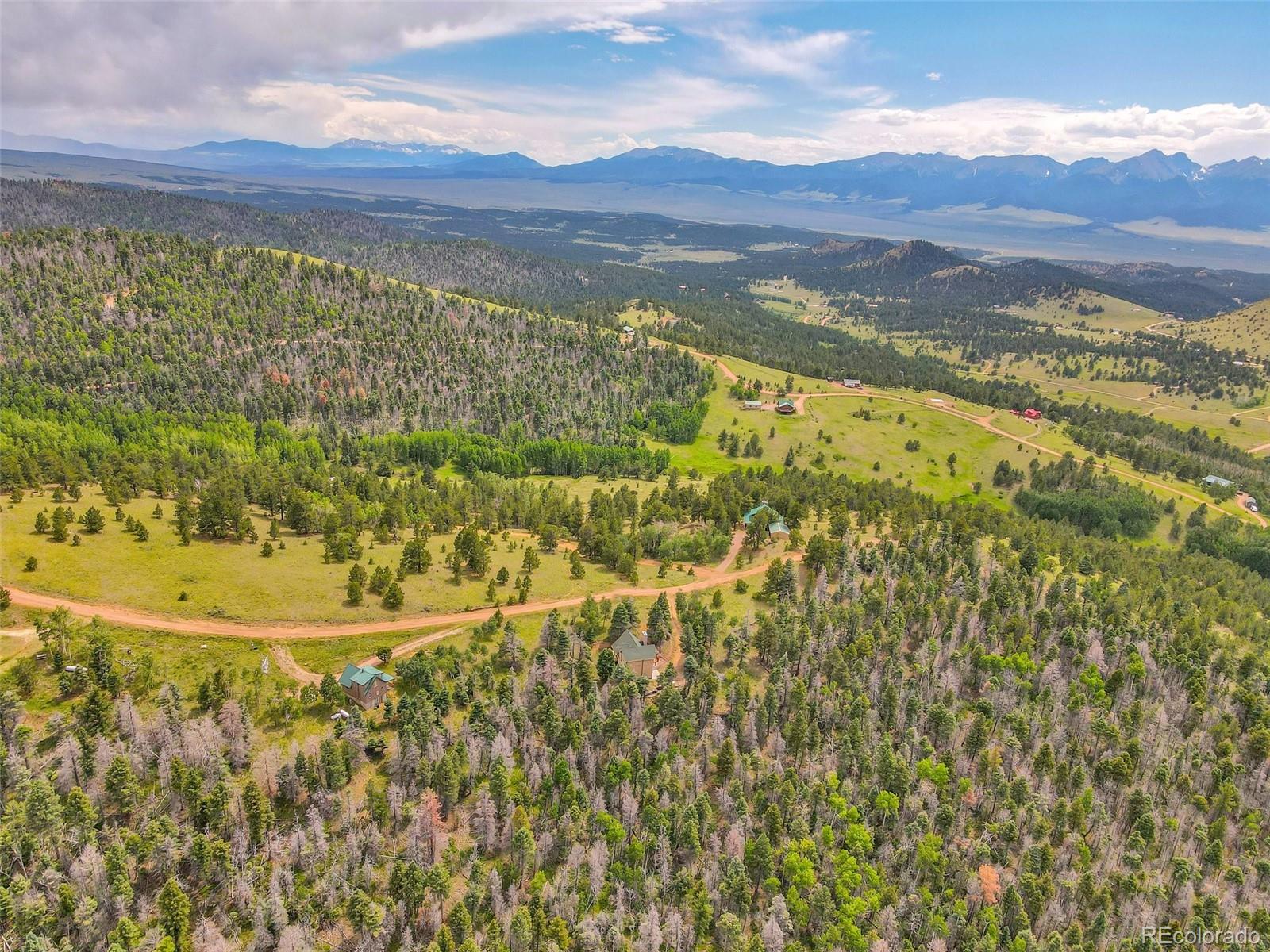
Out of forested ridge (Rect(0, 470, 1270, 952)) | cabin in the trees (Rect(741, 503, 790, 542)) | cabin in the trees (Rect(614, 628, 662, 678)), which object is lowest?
forested ridge (Rect(0, 470, 1270, 952))

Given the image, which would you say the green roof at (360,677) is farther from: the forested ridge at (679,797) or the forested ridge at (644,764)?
the forested ridge at (679,797)

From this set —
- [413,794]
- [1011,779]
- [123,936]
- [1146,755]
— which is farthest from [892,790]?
[123,936]

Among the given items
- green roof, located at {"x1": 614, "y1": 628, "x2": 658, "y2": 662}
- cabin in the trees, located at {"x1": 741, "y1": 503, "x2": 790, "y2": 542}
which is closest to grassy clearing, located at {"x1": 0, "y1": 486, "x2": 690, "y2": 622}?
green roof, located at {"x1": 614, "y1": 628, "x2": 658, "y2": 662}

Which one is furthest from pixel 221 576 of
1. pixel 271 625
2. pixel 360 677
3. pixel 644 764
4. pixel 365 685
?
pixel 644 764

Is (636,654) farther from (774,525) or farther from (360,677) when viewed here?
(774,525)

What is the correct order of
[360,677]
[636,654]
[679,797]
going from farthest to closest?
[636,654] → [360,677] → [679,797]

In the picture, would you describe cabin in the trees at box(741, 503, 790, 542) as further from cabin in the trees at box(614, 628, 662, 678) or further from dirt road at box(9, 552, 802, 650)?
cabin in the trees at box(614, 628, 662, 678)
